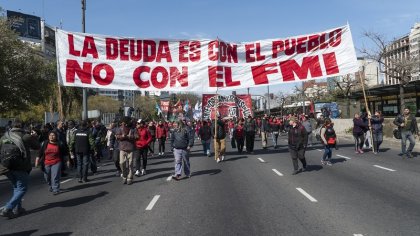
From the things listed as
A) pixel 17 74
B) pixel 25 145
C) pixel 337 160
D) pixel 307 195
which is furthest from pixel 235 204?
pixel 17 74

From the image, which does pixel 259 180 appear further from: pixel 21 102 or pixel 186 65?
pixel 21 102

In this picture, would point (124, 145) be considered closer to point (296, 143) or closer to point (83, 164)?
point (83, 164)

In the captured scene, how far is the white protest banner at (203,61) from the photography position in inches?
585

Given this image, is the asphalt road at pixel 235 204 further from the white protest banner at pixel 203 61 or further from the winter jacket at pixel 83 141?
the white protest banner at pixel 203 61

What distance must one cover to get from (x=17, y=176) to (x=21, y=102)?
24371 mm

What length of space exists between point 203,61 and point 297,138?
452cm

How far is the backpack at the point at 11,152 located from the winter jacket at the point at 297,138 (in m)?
7.62

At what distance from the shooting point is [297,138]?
521 inches

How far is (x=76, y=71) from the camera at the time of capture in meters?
14.6

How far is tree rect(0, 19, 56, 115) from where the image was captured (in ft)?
87.4

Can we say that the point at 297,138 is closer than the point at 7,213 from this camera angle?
No

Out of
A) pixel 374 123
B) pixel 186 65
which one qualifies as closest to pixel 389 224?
pixel 186 65

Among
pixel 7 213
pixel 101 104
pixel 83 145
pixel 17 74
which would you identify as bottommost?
pixel 7 213

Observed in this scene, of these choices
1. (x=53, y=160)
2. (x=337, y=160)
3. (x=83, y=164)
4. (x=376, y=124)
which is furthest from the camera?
(x=376, y=124)
